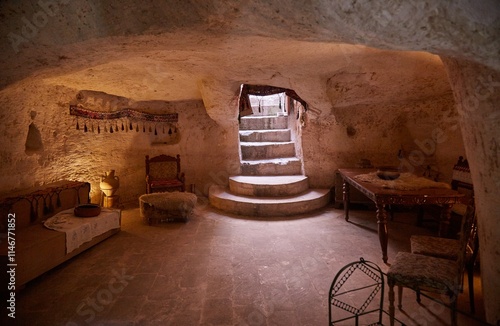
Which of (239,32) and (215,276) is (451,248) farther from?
(239,32)

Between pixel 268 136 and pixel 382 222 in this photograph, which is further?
pixel 268 136

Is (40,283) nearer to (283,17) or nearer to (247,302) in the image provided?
(247,302)

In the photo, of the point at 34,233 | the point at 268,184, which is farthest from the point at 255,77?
the point at 34,233

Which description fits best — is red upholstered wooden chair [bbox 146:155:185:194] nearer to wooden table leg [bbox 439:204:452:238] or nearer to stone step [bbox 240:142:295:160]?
stone step [bbox 240:142:295:160]

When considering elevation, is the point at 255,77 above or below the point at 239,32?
above

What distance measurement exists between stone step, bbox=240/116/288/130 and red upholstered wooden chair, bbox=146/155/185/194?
2784 mm

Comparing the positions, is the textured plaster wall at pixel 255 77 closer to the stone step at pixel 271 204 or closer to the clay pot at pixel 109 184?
the clay pot at pixel 109 184

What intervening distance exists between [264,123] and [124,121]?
403 cm

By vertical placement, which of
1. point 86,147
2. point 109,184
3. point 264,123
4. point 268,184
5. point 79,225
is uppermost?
point 264,123

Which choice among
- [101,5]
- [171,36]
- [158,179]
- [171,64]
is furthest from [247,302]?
[158,179]

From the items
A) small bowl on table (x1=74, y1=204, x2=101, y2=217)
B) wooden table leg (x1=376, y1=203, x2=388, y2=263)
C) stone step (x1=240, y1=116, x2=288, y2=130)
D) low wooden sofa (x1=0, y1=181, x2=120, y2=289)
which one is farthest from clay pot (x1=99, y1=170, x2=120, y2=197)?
wooden table leg (x1=376, y1=203, x2=388, y2=263)

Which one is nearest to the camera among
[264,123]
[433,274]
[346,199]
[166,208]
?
[433,274]

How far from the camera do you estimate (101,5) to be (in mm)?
2391

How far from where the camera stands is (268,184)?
617 cm
